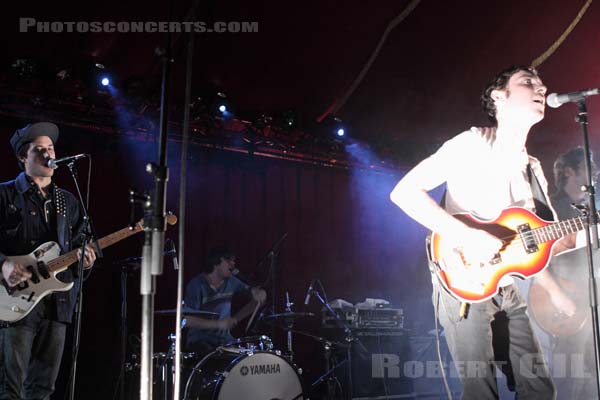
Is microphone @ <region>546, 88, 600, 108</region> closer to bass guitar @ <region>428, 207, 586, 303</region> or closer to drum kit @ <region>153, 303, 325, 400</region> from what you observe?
bass guitar @ <region>428, 207, 586, 303</region>

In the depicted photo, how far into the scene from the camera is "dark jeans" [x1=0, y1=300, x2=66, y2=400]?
3.64 metres

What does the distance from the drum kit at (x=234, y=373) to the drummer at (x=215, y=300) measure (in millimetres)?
389

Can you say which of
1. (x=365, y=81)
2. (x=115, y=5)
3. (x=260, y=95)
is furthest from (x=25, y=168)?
(x=365, y=81)

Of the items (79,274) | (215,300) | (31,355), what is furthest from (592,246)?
(215,300)

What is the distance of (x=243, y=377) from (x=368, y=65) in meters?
4.04

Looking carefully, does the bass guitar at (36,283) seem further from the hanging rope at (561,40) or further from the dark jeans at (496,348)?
the hanging rope at (561,40)

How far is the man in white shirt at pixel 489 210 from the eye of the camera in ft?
8.70

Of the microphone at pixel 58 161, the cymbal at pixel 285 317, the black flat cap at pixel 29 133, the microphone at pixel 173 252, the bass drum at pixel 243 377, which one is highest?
the black flat cap at pixel 29 133

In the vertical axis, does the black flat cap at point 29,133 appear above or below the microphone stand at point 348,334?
above

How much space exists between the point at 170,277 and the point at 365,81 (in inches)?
137

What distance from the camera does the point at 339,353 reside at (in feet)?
23.4

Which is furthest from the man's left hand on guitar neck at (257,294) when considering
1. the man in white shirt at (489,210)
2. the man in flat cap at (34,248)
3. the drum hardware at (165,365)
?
the man in white shirt at (489,210)

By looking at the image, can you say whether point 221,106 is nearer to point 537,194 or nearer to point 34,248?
point 34,248

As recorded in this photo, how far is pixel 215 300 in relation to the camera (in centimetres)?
637
